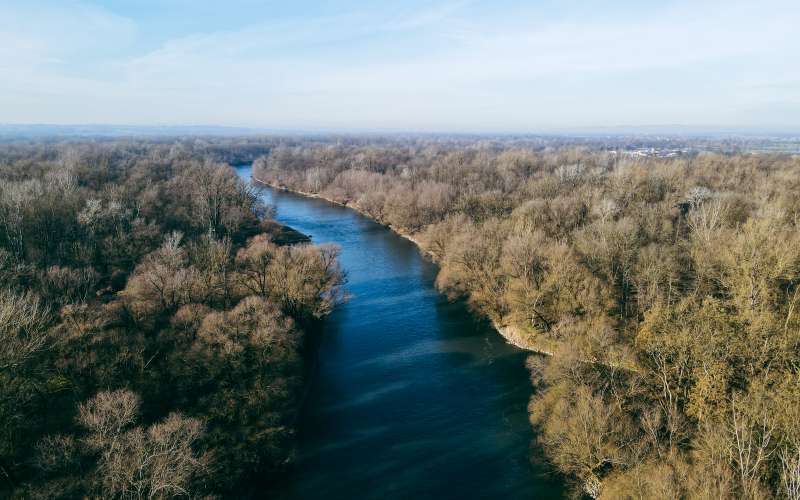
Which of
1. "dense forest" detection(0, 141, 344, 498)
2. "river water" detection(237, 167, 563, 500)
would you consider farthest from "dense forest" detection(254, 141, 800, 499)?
"dense forest" detection(0, 141, 344, 498)

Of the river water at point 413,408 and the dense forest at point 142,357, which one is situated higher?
the dense forest at point 142,357

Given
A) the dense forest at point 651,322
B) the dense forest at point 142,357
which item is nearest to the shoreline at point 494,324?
the dense forest at point 651,322

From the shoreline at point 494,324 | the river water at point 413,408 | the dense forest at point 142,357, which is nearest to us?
the dense forest at point 142,357

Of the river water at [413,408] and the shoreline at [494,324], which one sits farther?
the shoreline at [494,324]

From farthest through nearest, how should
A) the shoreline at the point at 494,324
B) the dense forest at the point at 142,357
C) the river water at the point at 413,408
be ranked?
the shoreline at the point at 494,324
the river water at the point at 413,408
the dense forest at the point at 142,357

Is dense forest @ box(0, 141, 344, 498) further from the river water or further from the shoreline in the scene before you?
the shoreline

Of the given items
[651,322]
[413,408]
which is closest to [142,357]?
[413,408]

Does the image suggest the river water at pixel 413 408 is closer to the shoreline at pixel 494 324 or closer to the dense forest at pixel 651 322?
the shoreline at pixel 494 324
